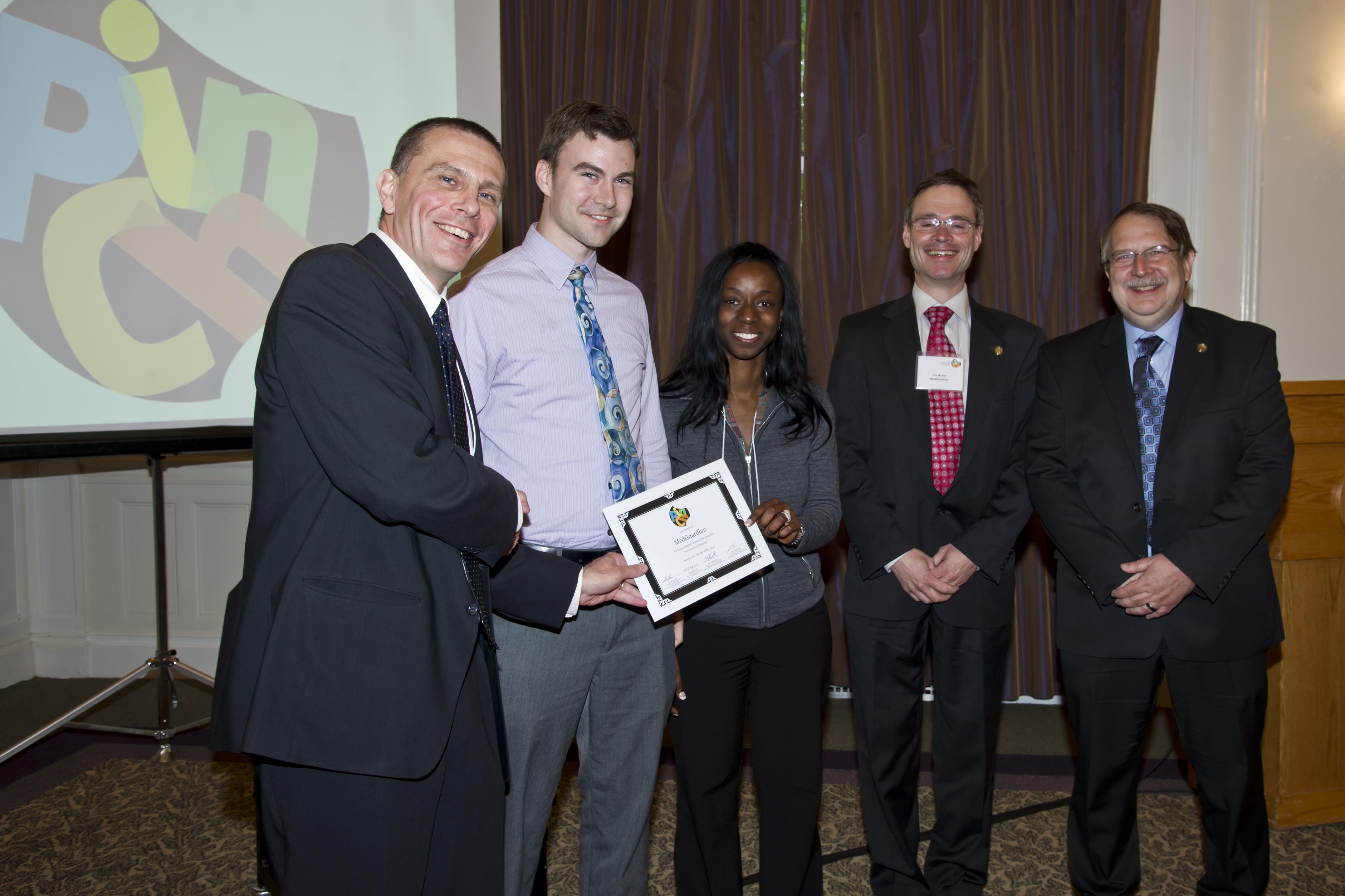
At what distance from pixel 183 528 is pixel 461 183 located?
147 inches

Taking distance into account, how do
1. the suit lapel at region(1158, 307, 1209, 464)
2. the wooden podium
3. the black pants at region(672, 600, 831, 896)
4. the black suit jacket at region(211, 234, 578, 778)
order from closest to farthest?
the black suit jacket at region(211, 234, 578, 778), the black pants at region(672, 600, 831, 896), the suit lapel at region(1158, 307, 1209, 464), the wooden podium

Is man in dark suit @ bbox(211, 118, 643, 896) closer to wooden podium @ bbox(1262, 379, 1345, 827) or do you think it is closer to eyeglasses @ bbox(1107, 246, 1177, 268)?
eyeglasses @ bbox(1107, 246, 1177, 268)

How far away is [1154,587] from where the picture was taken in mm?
2172

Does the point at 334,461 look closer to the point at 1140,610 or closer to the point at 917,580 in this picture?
the point at 917,580

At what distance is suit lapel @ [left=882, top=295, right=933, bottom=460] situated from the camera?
2.44m

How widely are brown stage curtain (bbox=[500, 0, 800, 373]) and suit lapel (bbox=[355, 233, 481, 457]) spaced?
8.52 feet

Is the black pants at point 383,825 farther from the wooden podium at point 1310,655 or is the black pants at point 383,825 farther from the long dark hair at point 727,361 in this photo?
the wooden podium at point 1310,655

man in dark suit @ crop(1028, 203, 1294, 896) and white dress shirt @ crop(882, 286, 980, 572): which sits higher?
white dress shirt @ crop(882, 286, 980, 572)

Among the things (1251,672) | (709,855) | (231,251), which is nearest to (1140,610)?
(1251,672)

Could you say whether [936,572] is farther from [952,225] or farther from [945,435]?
[952,225]

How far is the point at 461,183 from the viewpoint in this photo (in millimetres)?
1577

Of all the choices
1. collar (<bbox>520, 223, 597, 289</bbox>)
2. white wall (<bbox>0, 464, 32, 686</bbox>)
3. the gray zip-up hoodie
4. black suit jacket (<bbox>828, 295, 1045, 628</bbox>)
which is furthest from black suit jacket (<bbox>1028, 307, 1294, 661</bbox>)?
white wall (<bbox>0, 464, 32, 686</bbox>)

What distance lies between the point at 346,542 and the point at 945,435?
176 centimetres

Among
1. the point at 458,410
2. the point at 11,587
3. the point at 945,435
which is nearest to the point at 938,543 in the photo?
the point at 945,435
